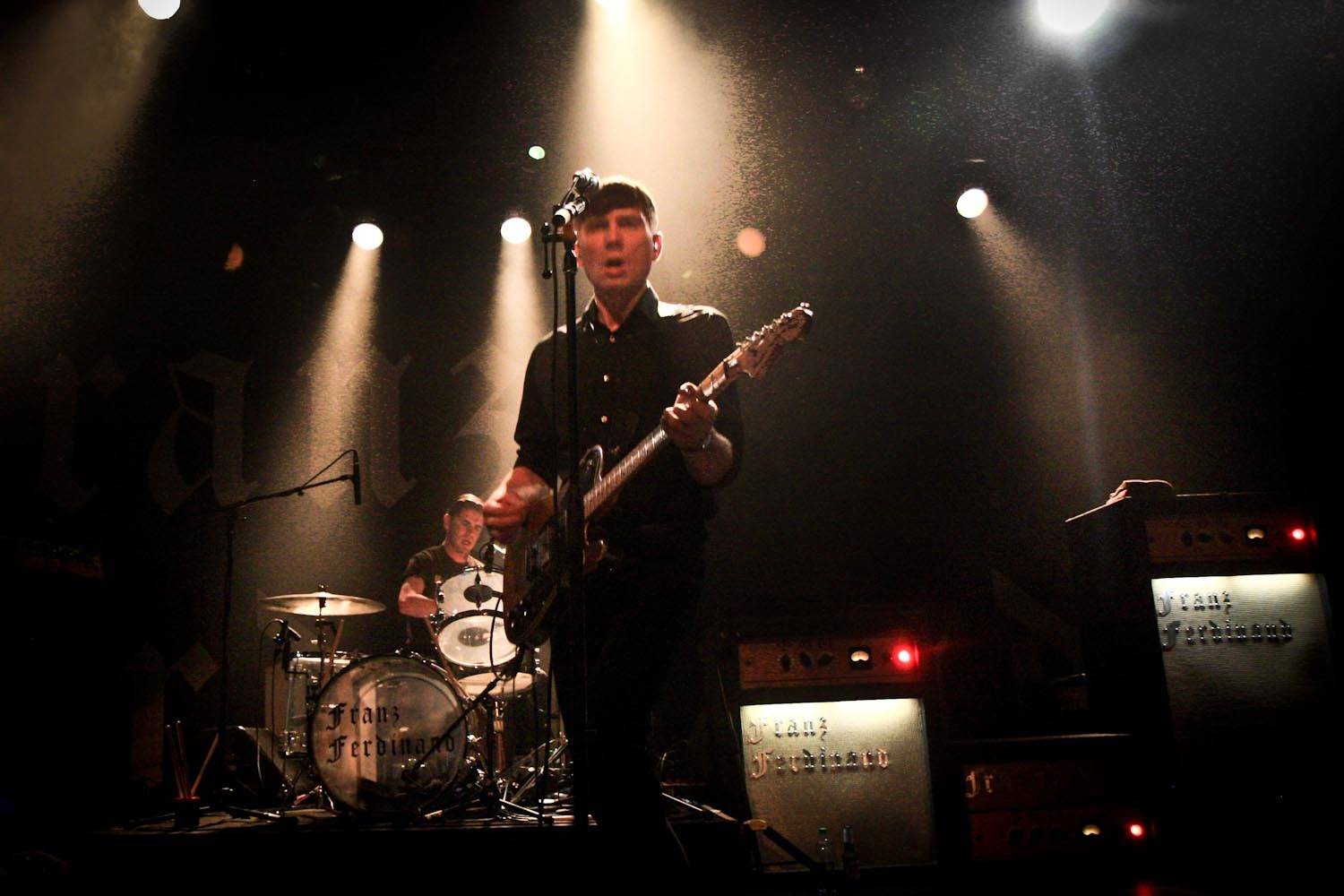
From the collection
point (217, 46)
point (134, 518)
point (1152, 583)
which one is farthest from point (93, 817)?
point (1152, 583)

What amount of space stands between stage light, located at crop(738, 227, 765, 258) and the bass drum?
350 cm

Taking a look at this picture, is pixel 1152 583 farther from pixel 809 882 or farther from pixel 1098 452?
pixel 809 882

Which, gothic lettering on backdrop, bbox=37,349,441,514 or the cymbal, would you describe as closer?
the cymbal

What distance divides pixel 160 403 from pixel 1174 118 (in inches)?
268

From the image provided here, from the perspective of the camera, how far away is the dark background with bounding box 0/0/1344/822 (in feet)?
18.2

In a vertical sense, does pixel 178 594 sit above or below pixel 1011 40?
below

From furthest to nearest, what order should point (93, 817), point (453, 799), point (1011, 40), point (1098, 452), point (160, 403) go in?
point (160, 403)
point (1098, 452)
point (1011, 40)
point (93, 817)
point (453, 799)

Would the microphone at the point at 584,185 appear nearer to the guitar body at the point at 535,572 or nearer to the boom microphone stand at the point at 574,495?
the boom microphone stand at the point at 574,495

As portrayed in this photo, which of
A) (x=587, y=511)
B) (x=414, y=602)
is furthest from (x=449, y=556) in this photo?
(x=587, y=511)

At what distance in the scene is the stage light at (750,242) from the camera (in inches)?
245

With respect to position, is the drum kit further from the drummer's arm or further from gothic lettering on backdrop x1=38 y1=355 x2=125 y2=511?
gothic lettering on backdrop x1=38 y1=355 x2=125 y2=511

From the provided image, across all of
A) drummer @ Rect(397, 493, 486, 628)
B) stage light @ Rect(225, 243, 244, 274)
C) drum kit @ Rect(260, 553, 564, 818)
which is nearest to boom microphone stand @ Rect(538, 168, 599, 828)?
drum kit @ Rect(260, 553, 564, 818)

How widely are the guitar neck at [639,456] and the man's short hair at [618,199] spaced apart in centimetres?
62

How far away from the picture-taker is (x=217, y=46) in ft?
18.4
